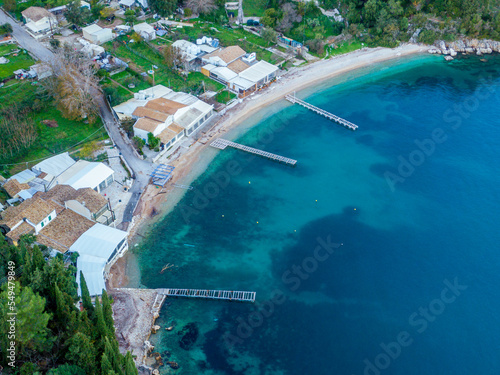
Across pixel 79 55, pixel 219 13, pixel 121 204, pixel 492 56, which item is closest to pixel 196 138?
pixel 121 204

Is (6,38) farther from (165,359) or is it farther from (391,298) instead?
(391,298)

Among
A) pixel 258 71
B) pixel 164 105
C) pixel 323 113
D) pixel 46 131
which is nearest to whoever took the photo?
pixel 46 131

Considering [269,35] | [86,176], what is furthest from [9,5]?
[86,176]

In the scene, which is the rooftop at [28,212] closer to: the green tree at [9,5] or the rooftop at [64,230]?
the rooftop at [64,230]

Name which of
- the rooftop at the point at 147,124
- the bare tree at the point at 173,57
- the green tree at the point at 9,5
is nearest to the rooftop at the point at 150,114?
the rooftop at the point at 147,124

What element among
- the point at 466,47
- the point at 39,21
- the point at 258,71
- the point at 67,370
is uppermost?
the point at 39,21

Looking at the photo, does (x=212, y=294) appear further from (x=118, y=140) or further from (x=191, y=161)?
(x=118, y=140)

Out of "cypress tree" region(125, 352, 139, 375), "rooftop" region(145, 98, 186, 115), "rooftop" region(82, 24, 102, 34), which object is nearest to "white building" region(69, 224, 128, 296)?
"cypress tree" region(125, 352, 139, 375)
